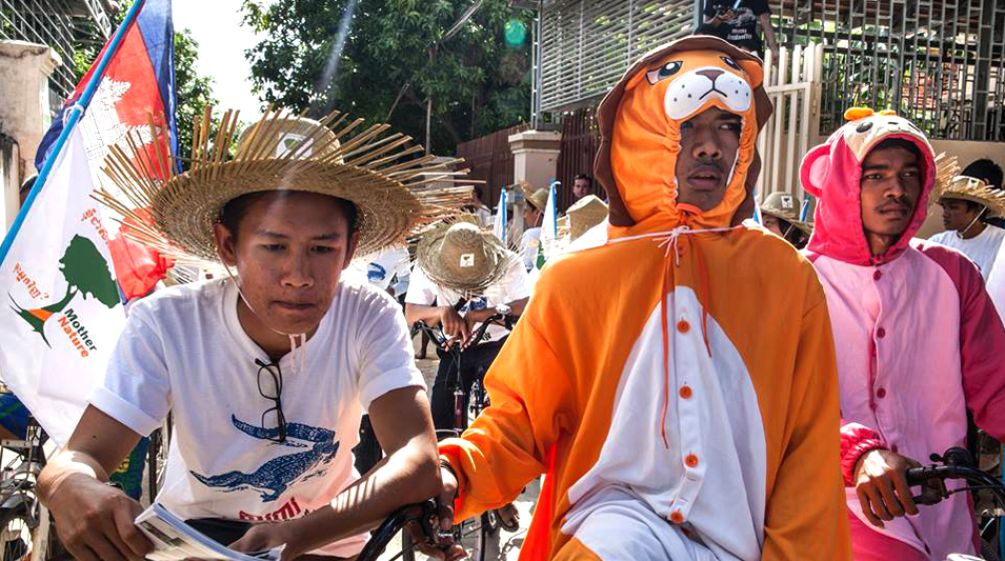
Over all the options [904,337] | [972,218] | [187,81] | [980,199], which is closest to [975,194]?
[980,199]

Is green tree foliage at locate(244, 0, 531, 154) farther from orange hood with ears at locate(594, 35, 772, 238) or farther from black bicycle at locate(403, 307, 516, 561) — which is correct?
orange hood with ears at locate(594, 35, 772, 238)

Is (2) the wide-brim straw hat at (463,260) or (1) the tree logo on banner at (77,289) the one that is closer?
(1) the tree logo on banner at (77,289)

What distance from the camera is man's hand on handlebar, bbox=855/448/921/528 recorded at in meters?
2.68

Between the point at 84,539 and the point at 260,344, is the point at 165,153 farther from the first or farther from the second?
the point at 84,539

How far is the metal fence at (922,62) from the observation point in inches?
436

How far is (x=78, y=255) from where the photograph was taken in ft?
13.4

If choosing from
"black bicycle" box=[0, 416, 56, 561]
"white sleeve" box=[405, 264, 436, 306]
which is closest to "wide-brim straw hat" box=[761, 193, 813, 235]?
"white sleeve" box=[405, 264, 436, 306]

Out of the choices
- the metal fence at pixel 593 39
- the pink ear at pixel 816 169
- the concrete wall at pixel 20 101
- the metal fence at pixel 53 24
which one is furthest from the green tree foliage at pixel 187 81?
the pink ear at pixel 816 169

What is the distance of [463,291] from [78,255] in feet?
7.76

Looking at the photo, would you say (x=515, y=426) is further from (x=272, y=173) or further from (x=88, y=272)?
(x=88, y=272)

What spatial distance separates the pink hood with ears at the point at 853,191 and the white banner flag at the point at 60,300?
2.87m

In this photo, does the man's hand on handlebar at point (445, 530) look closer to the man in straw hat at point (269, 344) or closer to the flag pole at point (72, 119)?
the man in straw hat at point (269, 344)

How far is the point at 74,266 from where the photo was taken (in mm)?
4066

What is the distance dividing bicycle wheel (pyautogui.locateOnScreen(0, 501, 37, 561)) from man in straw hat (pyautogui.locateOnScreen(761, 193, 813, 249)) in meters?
5.28
